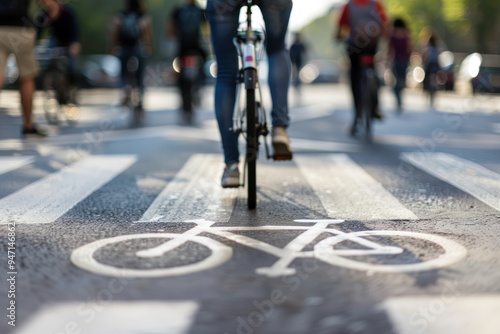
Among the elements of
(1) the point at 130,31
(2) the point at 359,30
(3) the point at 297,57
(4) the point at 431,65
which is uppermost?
A: (1) the point at 130,31

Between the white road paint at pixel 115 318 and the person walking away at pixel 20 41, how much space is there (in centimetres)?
671

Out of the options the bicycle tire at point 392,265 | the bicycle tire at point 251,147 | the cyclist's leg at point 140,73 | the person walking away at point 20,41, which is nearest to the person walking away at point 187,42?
the cyclist's leg at point 140,73

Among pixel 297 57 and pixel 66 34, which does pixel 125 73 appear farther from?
pixel 297 57

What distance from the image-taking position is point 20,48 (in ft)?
30.4

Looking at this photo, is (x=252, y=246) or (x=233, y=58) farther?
(x=233, y=58)

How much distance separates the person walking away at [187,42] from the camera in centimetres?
1436

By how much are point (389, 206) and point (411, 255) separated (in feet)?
4.74

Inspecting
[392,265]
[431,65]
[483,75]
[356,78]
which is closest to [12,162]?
[392,265]

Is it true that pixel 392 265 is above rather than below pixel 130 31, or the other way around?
below

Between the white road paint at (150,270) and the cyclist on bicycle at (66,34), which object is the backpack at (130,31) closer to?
the cyclist on bicycle at (66,34)

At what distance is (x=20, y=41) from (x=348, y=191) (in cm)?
498

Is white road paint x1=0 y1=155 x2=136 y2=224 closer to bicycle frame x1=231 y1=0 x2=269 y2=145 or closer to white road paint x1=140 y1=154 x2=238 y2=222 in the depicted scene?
white road paint x1=140 y1=154 x2=238 y2=222

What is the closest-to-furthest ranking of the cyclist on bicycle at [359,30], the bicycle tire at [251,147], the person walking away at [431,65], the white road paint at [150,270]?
1. the white road paint at [150,270]
2. the bicycle tire at [251,147]
3. the cyclist on bicycle at [359,30]
4. the person walking away at [431,65]

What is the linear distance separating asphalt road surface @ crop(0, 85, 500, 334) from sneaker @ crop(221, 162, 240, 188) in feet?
0.34
